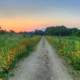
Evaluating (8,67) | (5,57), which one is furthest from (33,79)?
(5,57)

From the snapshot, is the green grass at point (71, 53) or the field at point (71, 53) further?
the green grass at point (71, 53)

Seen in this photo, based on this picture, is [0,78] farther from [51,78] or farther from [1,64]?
[1,64]

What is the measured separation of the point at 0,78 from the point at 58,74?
10.1ft

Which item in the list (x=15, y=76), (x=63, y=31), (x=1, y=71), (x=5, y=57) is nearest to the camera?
(x=15, y=76)

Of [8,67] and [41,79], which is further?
[8,67]

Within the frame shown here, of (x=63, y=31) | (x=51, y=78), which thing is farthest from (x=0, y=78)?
(x=63, y=31)

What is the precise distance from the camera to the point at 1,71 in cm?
1367

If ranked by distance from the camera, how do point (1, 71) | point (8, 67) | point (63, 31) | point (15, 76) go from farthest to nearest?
1. point (63, 31)
2. point (8, 67)
3. point (1, 71)
4. point (15, 76)

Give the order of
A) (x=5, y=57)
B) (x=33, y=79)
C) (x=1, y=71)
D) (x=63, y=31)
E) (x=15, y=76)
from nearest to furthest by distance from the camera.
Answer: (x=33, y=79) → (x=15, y=76) → (x=1, y=71) → (x=5, y=57) → (x=63, y=31)

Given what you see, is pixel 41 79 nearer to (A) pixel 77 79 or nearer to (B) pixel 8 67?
(A) pixel 77 79

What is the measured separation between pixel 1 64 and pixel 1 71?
2018 mm

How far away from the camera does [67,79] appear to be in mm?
11641

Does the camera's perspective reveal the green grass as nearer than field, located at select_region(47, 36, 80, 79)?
No

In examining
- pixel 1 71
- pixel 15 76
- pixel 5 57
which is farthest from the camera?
pixel 5 57
